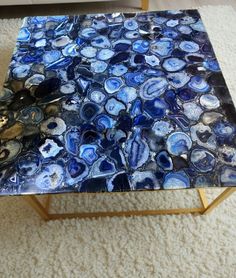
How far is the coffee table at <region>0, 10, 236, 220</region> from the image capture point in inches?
29.0

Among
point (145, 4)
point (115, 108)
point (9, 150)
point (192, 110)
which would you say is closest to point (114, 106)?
point (115, 108)

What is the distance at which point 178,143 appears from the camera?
2.56 feet

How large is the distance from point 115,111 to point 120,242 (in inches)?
18.7

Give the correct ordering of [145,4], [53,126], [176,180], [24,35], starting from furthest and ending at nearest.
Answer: [145,4]
[24,35]
[53,126]
[176,180]

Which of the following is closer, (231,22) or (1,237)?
(1,237)

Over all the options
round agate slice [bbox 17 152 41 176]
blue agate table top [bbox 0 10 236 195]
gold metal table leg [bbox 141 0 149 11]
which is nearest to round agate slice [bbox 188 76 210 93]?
blue agate table top [bbox 0 10 236 195]

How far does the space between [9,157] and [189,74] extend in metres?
0.65

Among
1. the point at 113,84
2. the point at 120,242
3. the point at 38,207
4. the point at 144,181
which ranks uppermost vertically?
the point at 113,84

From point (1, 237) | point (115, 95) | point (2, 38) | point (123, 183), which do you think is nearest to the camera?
point (123, 183)

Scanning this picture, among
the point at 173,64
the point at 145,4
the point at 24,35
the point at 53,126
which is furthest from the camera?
the point at 145,4

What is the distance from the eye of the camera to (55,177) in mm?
737

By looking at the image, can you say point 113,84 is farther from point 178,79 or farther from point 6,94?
point 6,94

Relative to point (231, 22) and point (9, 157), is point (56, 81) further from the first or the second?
point (231, 22)

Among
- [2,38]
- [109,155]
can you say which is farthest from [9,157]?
[2,38]
